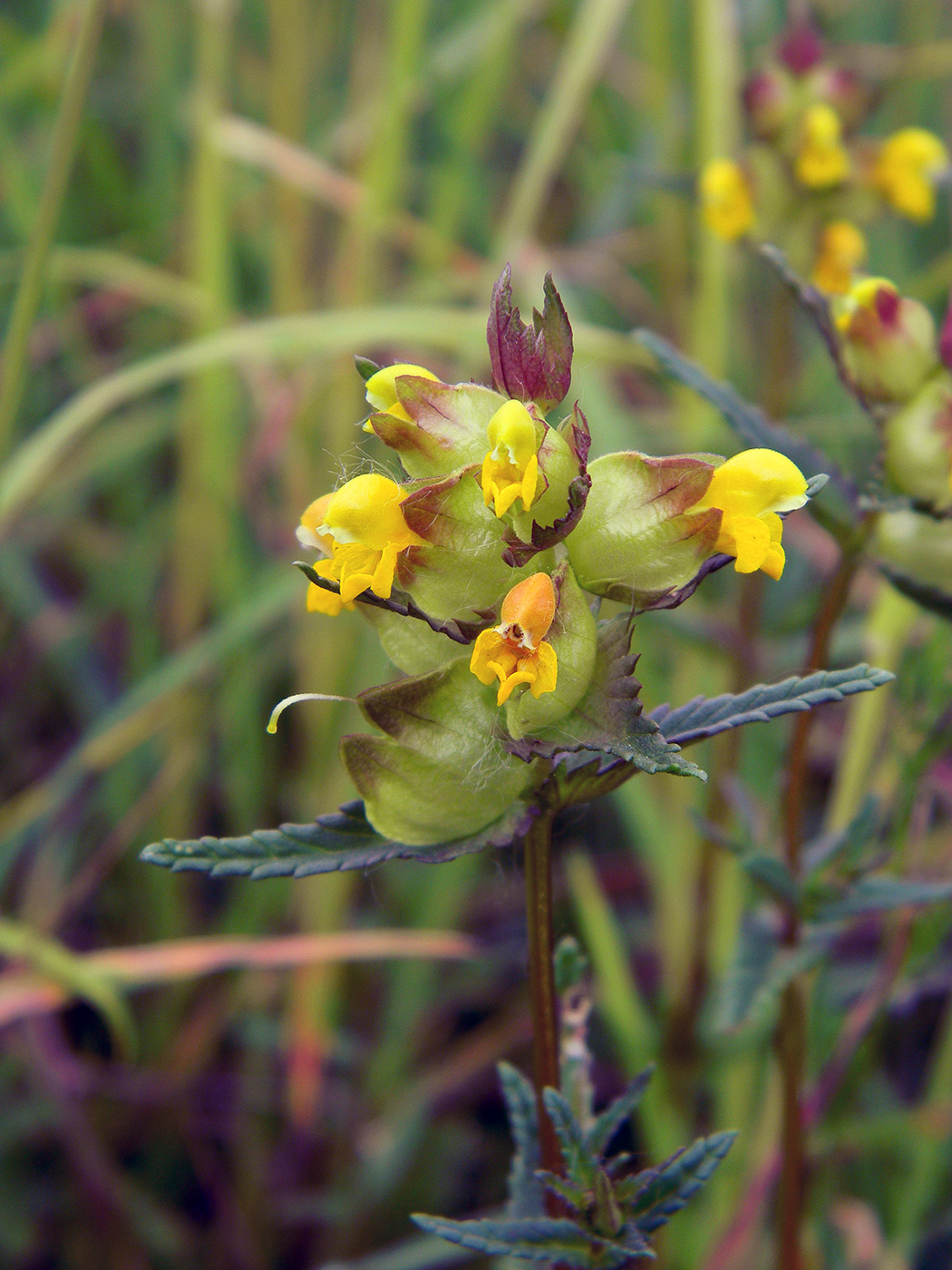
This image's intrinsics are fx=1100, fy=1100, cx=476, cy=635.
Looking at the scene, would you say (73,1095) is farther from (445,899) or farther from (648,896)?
(648,896)

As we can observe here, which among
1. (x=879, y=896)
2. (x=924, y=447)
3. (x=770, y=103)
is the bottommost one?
(x=879, y=896)

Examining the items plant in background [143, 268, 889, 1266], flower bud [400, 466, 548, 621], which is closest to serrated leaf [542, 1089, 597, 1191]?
plant in background [143, 268, 889, 1266]

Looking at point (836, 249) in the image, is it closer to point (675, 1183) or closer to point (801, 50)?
point (801, 50)

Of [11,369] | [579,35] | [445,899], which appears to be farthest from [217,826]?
[579,35]

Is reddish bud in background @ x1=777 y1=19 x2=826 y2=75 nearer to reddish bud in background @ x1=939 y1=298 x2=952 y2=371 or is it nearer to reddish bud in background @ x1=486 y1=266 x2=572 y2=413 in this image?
reddish bud in background @ x1=939 y1=298 x2=952 y2=371

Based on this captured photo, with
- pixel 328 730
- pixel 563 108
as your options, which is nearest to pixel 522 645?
pixel 328 730
